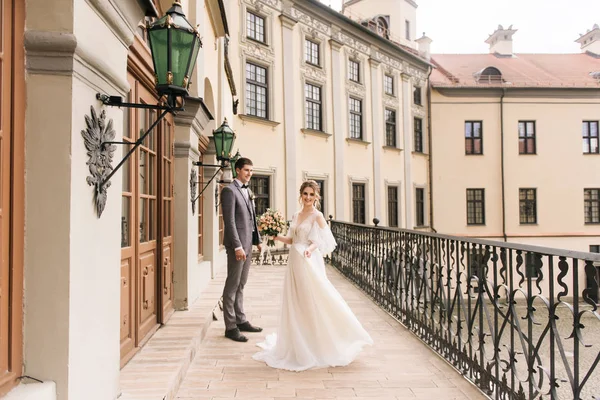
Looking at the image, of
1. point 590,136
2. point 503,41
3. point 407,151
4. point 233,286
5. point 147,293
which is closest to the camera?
point 147,293

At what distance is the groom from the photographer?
16.2ft

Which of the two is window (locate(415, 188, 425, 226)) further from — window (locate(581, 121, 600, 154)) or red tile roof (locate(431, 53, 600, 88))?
window (locate(581, 121, 600, 154))

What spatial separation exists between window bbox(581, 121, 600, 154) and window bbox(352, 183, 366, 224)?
14.7m

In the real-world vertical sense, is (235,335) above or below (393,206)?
below

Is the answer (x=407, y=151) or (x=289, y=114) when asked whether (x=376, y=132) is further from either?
(x=289, y=114)

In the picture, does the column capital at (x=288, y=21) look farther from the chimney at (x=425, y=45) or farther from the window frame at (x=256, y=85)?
the chimney at (x=425, y=45)

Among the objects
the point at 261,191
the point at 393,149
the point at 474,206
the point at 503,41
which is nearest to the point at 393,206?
the point at 393,149

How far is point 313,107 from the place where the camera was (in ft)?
Answer: 60.1

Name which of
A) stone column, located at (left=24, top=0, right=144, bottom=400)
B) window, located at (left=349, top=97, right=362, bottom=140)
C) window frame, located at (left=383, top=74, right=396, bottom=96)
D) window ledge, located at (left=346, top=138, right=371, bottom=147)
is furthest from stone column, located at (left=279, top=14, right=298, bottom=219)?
stone column, located at (left=24, top=0, right=144, bottom=400)

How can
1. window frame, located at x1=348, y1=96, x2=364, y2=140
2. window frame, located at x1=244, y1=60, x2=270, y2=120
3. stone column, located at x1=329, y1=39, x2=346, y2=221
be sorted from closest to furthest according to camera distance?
1. window frame, located at x1=244, y1=60, x2=270, y2=120
2. stone column, located at x1=329, y1=39, x2=346, y2=221
3. window frame, located at x1=348, y1=96, x2=364, y2=140

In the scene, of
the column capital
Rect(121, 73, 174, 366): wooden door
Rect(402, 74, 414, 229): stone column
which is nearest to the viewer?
Rect(121, 73, 174, 366): wooden door

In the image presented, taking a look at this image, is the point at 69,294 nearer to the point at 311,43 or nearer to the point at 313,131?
the point at 313,131

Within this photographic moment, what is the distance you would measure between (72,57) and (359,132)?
19144mm

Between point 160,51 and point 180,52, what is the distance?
13 cm
